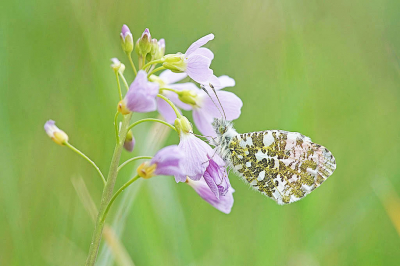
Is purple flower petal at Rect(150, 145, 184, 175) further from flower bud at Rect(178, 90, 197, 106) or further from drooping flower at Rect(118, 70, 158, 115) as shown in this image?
flower bud at Rect(178, 90, 197, 106)

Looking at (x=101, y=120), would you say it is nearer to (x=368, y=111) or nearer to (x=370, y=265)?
(x=370, y=265)

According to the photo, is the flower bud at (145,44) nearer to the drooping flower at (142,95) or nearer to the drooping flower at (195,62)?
the drooping flower at (195,62)

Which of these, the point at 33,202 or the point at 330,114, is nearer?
the point at 33,202

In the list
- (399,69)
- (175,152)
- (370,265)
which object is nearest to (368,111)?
(399,69)

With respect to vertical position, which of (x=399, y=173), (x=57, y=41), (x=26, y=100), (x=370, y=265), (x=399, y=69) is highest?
(x=57, y=41)

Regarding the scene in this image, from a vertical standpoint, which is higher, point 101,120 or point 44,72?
point 44,72

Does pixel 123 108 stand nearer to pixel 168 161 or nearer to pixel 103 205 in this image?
pixel 168 161
